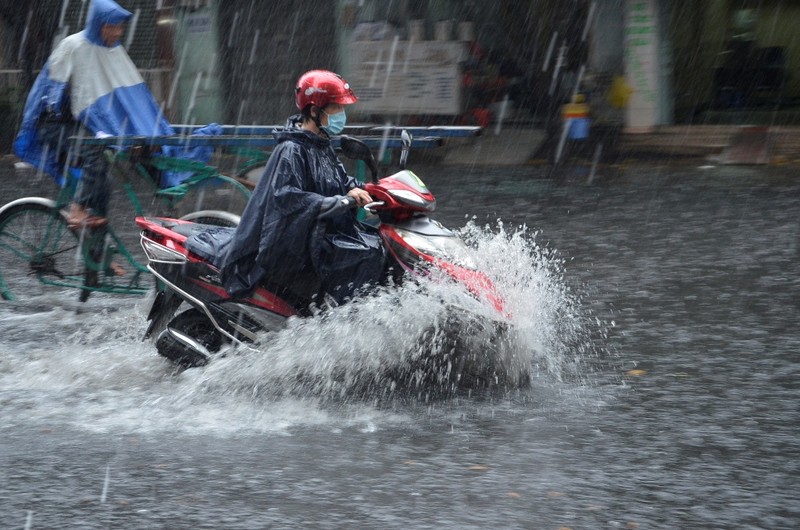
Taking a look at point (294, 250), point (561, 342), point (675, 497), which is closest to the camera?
point (675, 497)

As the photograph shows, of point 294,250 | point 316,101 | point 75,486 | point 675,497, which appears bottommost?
point 75,486

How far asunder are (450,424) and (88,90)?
3727 millimetres

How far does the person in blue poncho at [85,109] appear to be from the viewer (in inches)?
296

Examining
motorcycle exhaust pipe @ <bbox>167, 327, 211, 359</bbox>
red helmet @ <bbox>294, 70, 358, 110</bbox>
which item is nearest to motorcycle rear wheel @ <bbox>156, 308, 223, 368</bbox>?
motorcycle exhaust pipe @ <bbox>167, 327, 211, 359</bbox>

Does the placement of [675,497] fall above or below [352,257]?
below

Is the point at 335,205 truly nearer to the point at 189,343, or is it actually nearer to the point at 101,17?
the point at 189,343

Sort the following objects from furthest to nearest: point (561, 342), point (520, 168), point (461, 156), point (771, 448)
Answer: point (461, 156), point (520, 168), point (561, 342), point (771, 448)

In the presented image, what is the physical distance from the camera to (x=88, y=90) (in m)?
7.53

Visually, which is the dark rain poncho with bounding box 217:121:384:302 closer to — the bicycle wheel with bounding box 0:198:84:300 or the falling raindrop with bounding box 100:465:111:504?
the falling raindrop with bounding box 100:465:111:504

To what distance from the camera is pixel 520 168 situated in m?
14.6

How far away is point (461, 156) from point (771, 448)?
11031mm

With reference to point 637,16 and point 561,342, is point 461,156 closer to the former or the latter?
point 637,16

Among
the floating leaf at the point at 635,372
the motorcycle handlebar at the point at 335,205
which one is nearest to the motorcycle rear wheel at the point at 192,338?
the motorcycle handlebar at the point at 335,205

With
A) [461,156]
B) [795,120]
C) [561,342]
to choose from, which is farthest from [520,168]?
[561,342]
